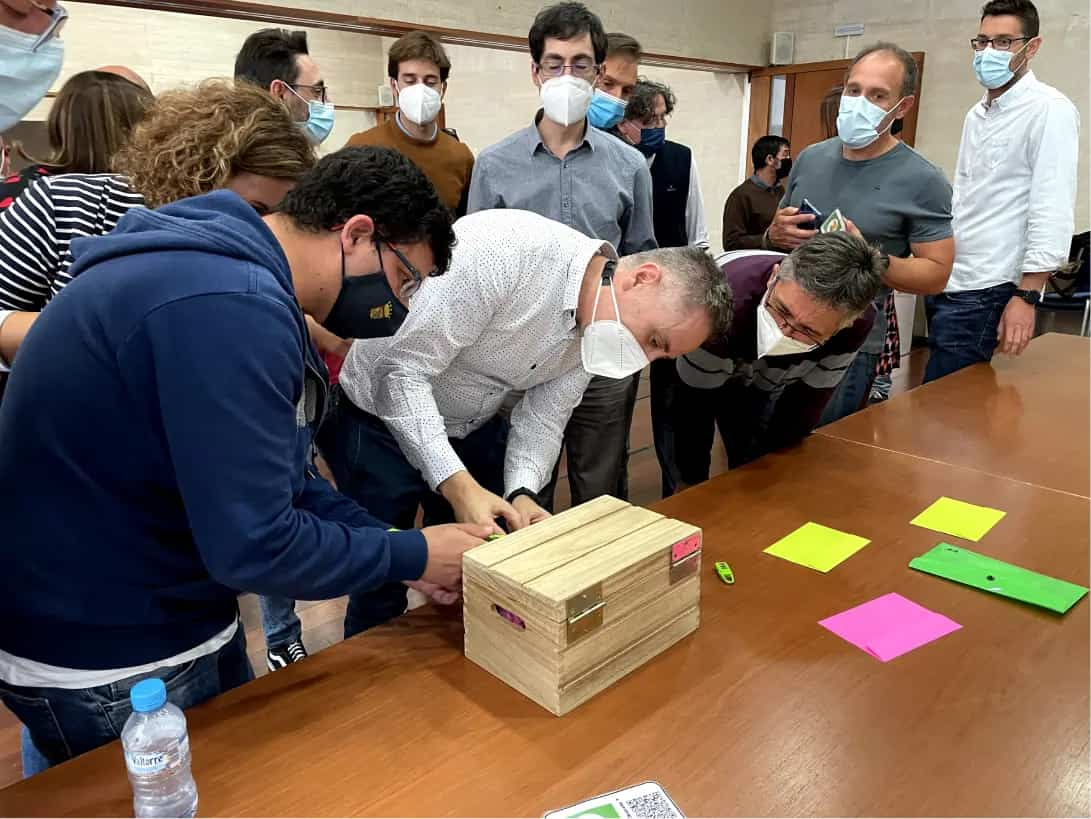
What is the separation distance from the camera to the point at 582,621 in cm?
101

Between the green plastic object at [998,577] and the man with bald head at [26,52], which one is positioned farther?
the man with bald head at [26,52]

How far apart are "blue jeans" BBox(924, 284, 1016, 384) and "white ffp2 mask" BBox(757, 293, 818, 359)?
3.48ft

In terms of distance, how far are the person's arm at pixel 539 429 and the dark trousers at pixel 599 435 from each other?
1.49 feet

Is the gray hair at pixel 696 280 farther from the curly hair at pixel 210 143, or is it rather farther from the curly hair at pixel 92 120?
the curly hair at pixel 92 120

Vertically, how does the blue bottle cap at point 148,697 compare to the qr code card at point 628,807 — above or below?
above

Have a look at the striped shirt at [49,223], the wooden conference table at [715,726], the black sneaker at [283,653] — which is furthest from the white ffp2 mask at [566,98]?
the black sneaker at [283,653]

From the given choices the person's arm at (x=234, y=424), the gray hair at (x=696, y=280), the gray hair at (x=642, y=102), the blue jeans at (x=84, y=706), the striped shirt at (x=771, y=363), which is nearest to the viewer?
the person's arm at (x=234, y=424)

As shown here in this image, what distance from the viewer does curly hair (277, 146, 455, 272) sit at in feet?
3.45

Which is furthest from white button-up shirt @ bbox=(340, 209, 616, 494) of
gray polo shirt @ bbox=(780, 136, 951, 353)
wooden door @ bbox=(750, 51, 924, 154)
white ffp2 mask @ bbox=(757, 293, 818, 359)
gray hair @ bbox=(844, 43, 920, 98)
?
wooden door @ bbox=(750, 51, 924, 154)

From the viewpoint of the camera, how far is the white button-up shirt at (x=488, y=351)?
1517 mm

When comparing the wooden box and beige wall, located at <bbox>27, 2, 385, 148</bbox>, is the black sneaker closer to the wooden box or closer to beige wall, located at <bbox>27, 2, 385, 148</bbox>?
the wooden box

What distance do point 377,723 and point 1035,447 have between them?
172 cm

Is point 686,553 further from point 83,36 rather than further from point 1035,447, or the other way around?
point 83,36

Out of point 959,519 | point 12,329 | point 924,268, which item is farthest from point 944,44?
point 12,329
